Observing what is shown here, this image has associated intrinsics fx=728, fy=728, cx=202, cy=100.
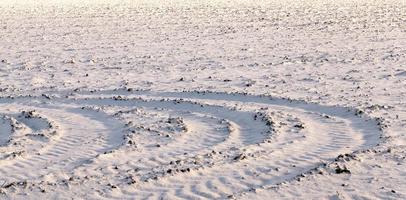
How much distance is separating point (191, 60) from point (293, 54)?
2940mm

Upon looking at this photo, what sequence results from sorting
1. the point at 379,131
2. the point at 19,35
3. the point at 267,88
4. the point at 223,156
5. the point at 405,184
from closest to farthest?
the point at 405,184
the point at 223,156
the point at 379,131
the point at 267,88
the point at 19,35

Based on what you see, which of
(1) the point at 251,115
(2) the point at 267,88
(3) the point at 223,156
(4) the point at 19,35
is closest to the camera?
(3) the point at 223,156

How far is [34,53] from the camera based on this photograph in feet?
69.6

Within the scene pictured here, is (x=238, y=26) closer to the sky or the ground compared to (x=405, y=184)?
closer to the sky

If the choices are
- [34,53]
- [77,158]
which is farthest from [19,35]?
[77,158]

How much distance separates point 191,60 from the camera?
62.2 ft

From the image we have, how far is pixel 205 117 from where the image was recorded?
475 inches

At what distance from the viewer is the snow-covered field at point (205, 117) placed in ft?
27.8

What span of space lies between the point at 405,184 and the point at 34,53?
1495 centimetres

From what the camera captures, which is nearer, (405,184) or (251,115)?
(405,184)

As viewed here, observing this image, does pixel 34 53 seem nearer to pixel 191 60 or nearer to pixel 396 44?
pixel 191 60

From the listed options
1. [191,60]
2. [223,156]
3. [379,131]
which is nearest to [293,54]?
[191,60]

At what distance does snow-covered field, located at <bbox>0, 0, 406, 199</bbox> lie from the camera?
8.48 m

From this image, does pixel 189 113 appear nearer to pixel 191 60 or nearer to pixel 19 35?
pixel 191 60
